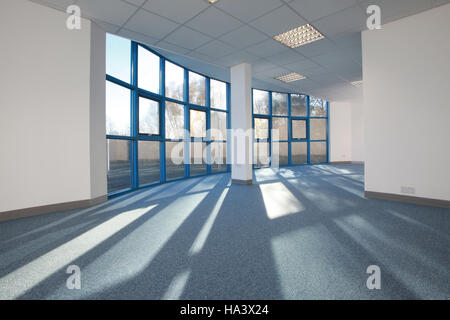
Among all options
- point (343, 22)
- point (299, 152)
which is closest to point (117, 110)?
point (343, 22)

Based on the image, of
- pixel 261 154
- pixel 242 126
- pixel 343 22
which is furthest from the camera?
pixel 261 154

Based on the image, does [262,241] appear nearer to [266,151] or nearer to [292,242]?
[292,242]

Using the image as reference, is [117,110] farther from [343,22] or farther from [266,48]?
[343,22]

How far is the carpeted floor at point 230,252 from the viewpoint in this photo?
1331mm

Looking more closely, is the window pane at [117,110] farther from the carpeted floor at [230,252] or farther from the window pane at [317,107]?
the window pane at [317,107]

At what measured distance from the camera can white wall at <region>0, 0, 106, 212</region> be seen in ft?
8.78

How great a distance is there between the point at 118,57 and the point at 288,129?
274 inches

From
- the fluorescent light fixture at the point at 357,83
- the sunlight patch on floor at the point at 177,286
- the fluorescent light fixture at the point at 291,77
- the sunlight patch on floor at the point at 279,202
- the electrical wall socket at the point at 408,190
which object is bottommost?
the sunlight patch on floor at the point at 177,286

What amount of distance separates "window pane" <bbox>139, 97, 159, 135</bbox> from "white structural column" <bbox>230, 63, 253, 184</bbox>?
1.92m

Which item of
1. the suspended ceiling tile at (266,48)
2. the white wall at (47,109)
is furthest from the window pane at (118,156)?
the suspended ceiling tile at (266,48)

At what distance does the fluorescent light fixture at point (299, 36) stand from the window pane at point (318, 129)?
19.6 ft

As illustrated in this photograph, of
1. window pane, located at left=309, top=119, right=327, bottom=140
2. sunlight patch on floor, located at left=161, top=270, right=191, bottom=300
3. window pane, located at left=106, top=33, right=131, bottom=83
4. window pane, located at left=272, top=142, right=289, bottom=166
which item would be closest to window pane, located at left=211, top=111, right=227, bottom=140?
window pane, located at left=272, top=142, right=289, bottom=166

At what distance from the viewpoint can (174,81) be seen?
5.54 meters

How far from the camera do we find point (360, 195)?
3.90 meters
